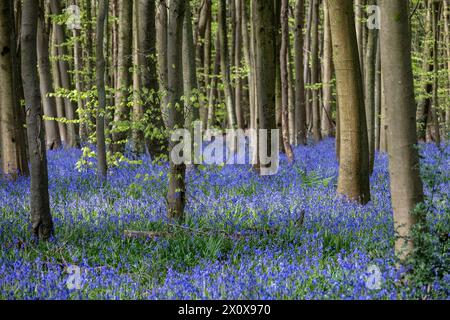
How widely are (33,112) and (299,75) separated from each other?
550 inches

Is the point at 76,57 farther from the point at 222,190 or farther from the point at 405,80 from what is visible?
the point at 405,80

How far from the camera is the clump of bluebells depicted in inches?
191

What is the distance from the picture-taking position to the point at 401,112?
507 cm

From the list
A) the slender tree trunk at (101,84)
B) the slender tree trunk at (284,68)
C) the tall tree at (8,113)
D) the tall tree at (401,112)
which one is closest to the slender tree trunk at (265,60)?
the slender tree trunk at (101,84)

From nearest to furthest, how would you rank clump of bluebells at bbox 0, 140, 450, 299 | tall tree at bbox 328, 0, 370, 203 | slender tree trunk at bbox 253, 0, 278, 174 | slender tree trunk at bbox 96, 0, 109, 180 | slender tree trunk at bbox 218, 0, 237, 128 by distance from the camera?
clump of bluebells at bbox 0, 140, 450, 299
tall tree at bbox 328, 0, 370, 203
slender tree trunk at bbox 96, 0, 109, 180
slender tree trunk at bbox 253, 0, 278, 174
slender tree trunk at bbox 218, 0, 237, 128

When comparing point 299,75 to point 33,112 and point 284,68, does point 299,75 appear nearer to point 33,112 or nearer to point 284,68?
point 284,68

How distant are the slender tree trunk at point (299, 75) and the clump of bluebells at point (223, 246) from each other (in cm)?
887

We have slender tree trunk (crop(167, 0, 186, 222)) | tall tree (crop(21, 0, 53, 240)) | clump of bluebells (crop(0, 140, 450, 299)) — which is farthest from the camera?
slender tree trunk (crop(167, 0, 186, 222))

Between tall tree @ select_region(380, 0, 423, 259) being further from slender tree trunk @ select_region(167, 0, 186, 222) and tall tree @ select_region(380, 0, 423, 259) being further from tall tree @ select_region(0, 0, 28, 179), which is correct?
tall tree @ select_region(0, 0, 28, 179)

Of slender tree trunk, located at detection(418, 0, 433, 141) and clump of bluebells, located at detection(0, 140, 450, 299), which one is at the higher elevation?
slender tree trunk, located at detection(418, 0, 433, 141)

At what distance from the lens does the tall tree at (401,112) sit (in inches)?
198

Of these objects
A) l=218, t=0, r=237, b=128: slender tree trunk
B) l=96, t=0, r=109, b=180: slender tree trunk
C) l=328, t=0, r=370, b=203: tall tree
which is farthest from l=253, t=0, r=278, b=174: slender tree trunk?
l=218, t=0, r=237, b=128: slender tree trunk

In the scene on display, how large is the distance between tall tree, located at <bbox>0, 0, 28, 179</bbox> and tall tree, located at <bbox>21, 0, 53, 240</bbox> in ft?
14.1

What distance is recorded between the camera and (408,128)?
5043 millimetres
